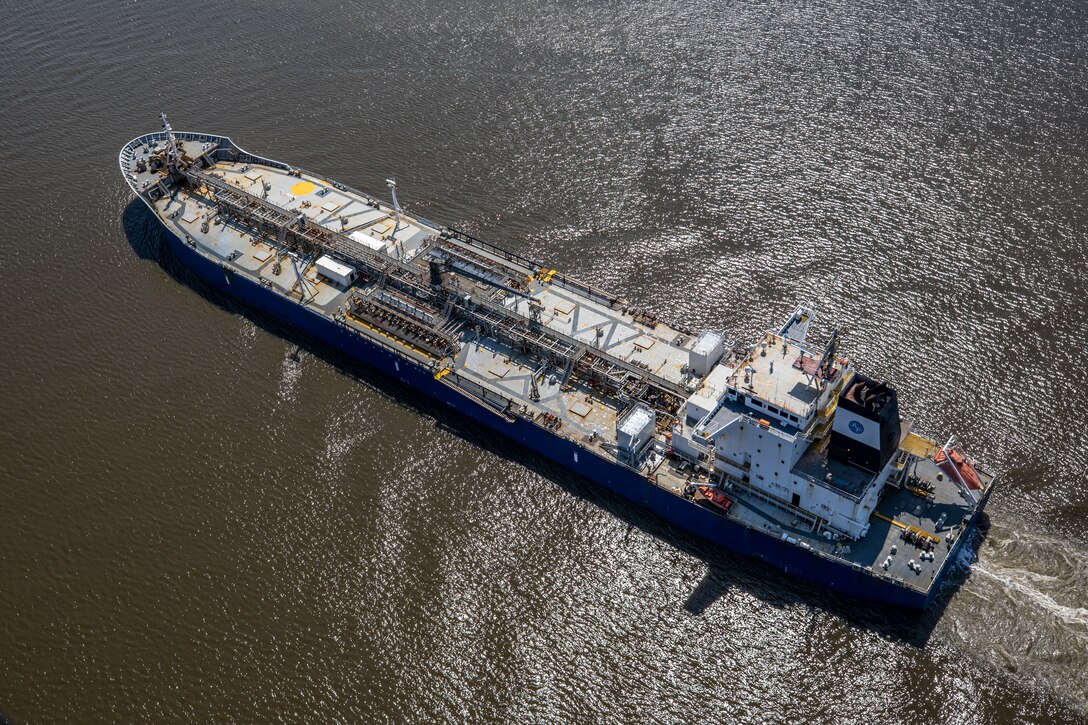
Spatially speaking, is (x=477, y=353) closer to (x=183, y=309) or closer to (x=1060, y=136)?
(x=183, y=309)

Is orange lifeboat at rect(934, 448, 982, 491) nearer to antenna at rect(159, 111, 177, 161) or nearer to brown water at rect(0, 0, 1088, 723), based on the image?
brown water at rect(0, 0, 1088, 723)

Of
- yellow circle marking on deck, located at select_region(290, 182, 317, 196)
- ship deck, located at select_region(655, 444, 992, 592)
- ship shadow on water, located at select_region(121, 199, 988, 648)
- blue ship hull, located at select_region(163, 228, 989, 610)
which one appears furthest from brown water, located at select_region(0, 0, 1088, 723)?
yellow circle marking on deck, located at select_region(290, 182, 317, 196)

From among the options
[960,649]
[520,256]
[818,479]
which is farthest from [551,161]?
[960,649]

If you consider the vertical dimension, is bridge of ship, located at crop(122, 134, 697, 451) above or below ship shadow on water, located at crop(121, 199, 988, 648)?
above

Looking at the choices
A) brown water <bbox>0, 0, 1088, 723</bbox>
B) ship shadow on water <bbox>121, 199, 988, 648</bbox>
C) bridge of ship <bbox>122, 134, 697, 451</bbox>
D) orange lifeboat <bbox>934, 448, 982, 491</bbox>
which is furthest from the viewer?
bridge of ship <bbox>122, 134, 697, 451</bbox>

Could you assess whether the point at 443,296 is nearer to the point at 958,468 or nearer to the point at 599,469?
the point at 599,469

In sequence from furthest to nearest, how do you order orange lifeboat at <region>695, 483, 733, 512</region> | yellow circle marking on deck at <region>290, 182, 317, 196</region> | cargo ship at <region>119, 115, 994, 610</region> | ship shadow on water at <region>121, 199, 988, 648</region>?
yellow circle marking on deck at <region>290, 182, 317, 196</region> < orange lifeboat at <region>695, 483, 733, 512</region> < cargo ship at <region>119, 115, 994, 610</region> < ship shadow on water at <region>121, 199, 988, 648</region>
